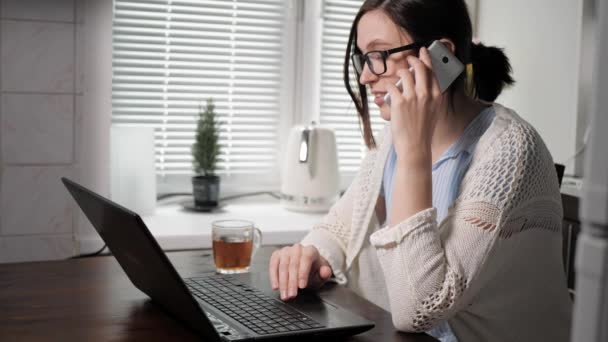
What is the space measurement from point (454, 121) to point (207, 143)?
1189 mm

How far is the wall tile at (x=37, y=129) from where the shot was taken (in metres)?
2.10

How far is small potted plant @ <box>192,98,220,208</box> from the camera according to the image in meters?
2.45

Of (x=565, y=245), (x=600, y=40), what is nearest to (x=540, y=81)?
(x=565, y=245)

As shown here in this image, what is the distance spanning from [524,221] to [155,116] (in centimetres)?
164

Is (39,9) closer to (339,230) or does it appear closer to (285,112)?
(285,112)

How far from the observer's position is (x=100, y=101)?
2.18 metres

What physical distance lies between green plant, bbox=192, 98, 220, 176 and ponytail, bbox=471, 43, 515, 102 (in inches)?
44.3

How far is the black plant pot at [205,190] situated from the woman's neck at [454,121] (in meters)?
1.16

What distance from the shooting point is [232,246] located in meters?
1.34

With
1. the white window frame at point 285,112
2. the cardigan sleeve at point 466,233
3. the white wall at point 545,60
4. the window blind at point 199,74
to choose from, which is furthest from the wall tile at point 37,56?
the white wall at point 545,60

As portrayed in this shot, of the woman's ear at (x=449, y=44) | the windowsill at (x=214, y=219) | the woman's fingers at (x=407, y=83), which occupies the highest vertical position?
the woman's ear at (x=449, y=44)

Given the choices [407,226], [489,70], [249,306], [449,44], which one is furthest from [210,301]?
[489,70]

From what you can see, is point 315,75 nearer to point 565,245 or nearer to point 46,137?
point 46,137

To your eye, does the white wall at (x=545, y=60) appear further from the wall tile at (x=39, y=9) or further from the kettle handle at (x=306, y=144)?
the wall tile at (x=39, y=9)
